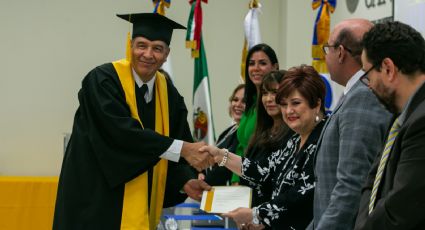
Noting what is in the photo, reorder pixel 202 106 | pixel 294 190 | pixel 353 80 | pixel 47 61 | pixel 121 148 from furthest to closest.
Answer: pixel 47 61 → pixel 202 106 → pixel 121 148 → pixel 294 190 → pixel 353 80

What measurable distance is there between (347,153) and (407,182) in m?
0.63

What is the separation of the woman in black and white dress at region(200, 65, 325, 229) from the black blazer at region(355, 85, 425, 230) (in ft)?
3.49

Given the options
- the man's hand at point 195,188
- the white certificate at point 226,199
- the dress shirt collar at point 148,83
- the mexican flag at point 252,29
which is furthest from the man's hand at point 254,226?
the mexican flag at point 252,29

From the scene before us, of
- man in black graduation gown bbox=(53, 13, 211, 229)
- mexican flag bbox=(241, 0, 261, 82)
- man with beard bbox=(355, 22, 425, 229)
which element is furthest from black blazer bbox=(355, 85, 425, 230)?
mexican flag bbox=(241, 0, 261, 82)

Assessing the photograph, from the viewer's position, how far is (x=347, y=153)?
2.37m

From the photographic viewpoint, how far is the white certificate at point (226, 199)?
331 cm

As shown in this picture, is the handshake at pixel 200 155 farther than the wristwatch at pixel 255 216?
Yes

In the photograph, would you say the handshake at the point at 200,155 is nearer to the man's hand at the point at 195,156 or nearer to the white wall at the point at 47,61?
the man's hand at the point at 195,156

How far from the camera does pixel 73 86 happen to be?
8312mm

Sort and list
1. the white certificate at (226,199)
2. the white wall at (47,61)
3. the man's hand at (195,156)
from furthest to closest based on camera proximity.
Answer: the white wall at (47,61)
the man's hand at (195,156)
the white certificate at (226,199)

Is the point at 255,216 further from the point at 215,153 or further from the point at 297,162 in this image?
the point at 215,153

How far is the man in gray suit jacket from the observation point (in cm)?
235

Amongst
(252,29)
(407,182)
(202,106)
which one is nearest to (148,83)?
(407,182)

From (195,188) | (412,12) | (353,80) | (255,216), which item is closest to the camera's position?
(353,80)
